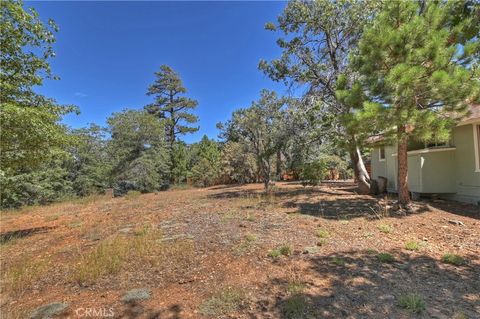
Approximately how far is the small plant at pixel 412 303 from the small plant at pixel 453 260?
1.39 meters

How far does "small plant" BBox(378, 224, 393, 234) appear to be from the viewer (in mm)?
5402

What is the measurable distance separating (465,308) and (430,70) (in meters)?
4.92

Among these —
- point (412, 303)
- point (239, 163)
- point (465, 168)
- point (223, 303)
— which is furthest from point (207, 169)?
point (412, 303)

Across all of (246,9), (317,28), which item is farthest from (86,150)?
(317,28)

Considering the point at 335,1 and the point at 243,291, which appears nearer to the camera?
the point at 243,291

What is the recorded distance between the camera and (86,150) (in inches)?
784

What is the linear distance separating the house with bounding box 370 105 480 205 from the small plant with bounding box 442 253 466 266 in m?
3.79

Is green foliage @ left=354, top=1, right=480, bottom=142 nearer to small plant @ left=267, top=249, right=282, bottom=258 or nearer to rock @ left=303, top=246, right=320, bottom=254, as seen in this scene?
rock @ left=303, top=246, right=320, bottom=254

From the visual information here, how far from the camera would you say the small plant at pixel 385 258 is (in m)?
3.98

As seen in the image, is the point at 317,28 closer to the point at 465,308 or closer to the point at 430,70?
the point at 430,70

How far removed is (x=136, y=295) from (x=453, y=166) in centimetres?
940

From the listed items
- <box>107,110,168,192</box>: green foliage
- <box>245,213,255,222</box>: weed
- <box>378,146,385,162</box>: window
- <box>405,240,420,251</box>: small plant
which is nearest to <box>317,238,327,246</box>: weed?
<box>405,240,420,251</box>: small plant

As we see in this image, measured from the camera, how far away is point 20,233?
7496mm

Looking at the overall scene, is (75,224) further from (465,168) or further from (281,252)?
(465,168)
